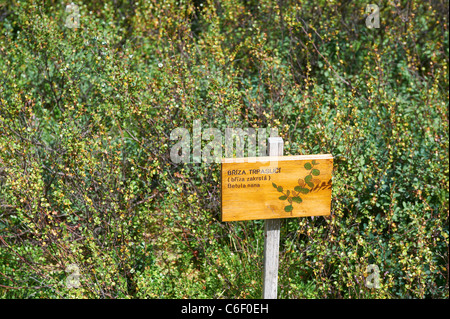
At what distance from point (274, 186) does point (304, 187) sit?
17 cm

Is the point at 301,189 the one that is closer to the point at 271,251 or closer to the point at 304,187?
the point at 304,187

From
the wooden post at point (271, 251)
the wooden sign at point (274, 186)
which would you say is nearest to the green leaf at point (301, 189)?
the wooden sign at point (274, 186)

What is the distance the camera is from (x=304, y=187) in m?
2.73

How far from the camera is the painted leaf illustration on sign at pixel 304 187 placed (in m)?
2.70

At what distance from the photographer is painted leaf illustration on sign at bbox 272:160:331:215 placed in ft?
8.86

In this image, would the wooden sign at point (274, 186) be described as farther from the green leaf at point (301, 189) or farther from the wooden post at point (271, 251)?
the wooden post at point (271, 251)

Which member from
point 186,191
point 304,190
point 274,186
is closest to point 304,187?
point 304,190

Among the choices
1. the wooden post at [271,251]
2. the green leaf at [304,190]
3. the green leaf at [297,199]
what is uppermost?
the green leaf at [304,190]

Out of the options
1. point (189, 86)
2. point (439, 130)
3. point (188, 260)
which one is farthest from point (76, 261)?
point (439, 130)

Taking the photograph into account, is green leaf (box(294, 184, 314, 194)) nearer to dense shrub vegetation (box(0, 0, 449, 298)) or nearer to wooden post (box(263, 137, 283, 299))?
wooden post (box(263, 137, 283, 299))

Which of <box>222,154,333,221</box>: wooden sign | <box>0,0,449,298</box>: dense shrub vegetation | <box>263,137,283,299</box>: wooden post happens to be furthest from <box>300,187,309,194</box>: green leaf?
<box>0,0,449,298</box>: dense shrub vegetation

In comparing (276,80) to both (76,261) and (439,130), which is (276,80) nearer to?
(439,130)

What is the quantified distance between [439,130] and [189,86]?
1.97 m
